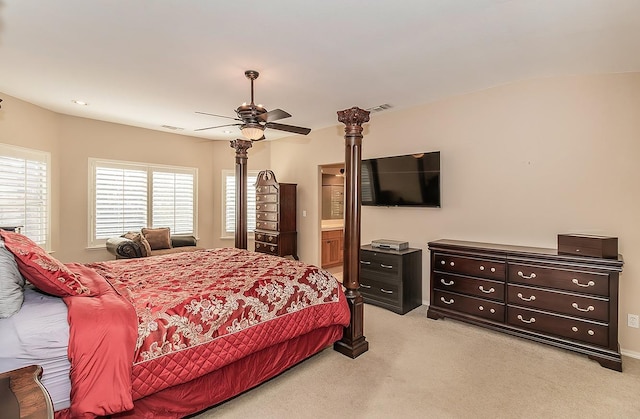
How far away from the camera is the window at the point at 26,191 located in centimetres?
404

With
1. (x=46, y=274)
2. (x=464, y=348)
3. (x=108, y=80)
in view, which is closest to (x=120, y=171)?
(x=108, y=80)

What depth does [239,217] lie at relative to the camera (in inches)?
187

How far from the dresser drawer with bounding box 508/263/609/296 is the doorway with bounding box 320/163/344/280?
3.31 meters

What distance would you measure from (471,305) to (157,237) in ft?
16.0

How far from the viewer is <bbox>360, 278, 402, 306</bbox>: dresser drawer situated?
4.14 m

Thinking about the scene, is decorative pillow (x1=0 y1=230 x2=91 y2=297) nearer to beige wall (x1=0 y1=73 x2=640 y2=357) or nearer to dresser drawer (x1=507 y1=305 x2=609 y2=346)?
beige wall (x1=0 y1=73 x2=640 y2=357)

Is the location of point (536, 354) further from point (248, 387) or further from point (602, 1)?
point (602, 1)

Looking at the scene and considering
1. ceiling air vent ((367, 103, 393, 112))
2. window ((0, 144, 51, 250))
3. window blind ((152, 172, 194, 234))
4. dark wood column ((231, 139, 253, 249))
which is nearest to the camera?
window ((0, 144, 51, 250))

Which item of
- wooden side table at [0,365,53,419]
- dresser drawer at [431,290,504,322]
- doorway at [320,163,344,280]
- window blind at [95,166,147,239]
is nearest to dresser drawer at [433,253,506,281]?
dresser drawer at [431,290,504,322]

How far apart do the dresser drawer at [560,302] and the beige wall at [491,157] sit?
0.50 metres

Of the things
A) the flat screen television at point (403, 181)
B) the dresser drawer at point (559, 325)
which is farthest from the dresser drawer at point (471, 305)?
the flat screen television at point (403, 181)

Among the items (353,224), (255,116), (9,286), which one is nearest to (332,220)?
(353,224)

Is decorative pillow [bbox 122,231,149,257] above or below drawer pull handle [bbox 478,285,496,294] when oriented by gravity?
above

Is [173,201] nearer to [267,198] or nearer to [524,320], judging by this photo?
[267,198]
